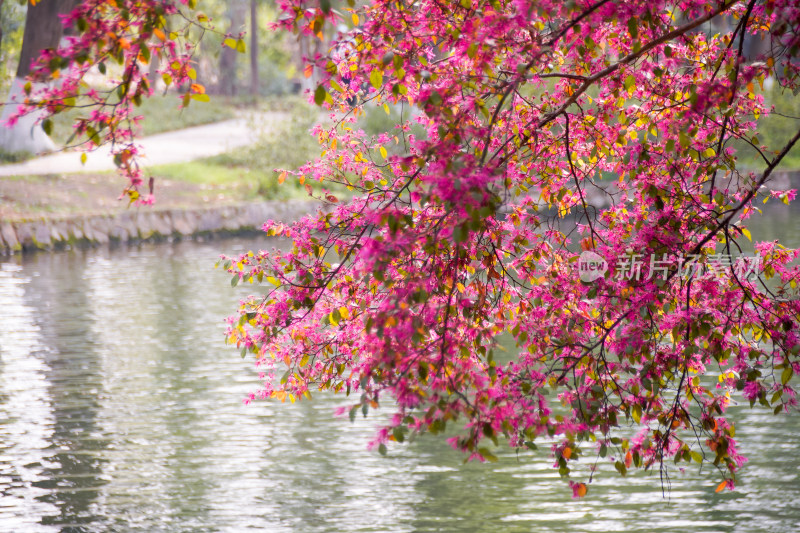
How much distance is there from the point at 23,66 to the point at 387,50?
19439 millimetres

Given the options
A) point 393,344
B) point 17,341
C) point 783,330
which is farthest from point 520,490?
point 17,341

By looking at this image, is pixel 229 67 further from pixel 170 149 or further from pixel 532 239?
pixel 532 239

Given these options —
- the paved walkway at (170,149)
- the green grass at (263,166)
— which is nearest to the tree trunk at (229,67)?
the paved walkway at (170,149)

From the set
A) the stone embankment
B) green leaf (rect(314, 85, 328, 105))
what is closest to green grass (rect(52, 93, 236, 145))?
the stone embankment

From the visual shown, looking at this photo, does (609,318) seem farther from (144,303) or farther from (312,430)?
(144,303)

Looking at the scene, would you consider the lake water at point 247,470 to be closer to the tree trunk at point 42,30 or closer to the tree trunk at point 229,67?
the tree trunk at point 42,30

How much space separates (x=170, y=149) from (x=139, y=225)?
6.19m

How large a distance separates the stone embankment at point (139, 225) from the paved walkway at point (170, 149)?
1.33m

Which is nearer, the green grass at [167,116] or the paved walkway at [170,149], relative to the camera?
the paved walkway at [170,149]

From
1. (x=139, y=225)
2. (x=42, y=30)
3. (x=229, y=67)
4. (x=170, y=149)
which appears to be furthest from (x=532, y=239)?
(x=229, y=67)

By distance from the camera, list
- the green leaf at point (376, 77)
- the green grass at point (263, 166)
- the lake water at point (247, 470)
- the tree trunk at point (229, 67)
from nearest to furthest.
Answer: the green leaf at point (376, 77)
the lake water at point (247, 470)
the green grass at point (263, 166)
the tree trunk at point (229, 67)

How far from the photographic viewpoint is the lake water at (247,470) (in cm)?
642

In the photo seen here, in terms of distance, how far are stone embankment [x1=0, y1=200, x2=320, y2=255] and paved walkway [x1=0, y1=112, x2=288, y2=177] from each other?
1.33 m

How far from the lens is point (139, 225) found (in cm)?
2017
